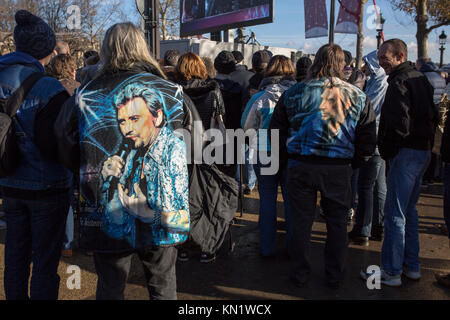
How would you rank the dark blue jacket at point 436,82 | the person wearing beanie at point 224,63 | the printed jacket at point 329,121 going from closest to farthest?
the printed jacket at point 329,121 → the person wearing beanie at point 224,63 → the dark blue jacket at point 436,82

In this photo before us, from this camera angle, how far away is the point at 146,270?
95.4 inches

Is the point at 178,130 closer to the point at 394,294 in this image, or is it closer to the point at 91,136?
the point at 91,136

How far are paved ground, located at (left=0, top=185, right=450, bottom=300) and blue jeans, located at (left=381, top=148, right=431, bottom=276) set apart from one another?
306 mm

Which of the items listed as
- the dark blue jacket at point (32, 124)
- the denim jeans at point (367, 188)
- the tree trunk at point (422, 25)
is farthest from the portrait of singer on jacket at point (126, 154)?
the tree trunk at point (422, 25)

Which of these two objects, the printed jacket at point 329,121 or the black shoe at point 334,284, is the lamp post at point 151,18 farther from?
the black shoe at point 334,284

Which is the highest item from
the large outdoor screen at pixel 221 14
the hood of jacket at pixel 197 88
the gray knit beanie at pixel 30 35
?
the large outdoor screen at pixel 221 14

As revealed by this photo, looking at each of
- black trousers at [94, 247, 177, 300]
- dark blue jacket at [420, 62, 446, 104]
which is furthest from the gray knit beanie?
dark blue jacket at [420, 62, 446, 104]

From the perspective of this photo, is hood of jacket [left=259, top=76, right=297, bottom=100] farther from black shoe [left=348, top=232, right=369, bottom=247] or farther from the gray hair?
the gray hair

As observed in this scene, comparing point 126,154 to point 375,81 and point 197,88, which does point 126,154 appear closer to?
point 197,88

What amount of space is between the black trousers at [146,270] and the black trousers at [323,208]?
60.7 inches

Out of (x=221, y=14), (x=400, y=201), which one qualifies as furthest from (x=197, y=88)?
(x=221, y=14)

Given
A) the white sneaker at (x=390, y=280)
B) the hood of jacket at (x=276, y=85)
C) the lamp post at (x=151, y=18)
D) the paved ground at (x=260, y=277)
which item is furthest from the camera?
the lamp post at (x=151, y=18)

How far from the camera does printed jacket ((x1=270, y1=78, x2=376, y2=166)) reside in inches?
135

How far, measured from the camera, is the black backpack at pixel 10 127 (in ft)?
8.27
